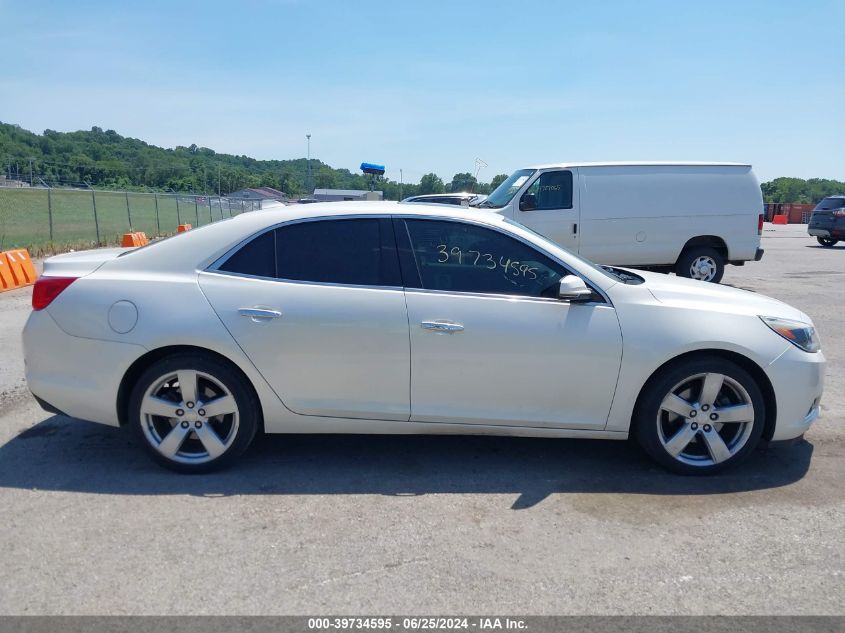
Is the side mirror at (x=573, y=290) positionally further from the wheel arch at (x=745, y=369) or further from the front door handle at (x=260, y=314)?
the front door handle at (x=260, y=314)

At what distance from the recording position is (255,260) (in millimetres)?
4246

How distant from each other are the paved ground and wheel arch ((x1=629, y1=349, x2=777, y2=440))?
351 millimetres

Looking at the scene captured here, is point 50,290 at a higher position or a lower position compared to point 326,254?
lower

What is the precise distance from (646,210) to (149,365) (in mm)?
9060

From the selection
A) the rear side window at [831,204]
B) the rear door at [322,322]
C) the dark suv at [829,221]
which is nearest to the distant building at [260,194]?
the dark suv at [829,221]

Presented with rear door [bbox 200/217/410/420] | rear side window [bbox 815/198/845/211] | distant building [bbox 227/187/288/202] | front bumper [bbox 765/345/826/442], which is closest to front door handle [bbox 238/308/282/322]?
rear door [bbox 200/217/410/420]

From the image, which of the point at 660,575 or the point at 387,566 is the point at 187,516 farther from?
the point at 660,575

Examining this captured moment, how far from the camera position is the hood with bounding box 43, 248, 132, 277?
4.26 m

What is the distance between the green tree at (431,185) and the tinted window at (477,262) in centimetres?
2019

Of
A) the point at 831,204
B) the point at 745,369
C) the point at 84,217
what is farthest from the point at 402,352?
the point at 84,217

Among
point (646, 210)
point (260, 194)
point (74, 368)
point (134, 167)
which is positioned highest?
point (134, 167)

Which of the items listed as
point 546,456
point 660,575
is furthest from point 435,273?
point 660,575

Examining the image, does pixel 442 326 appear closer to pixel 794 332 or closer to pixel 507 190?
pixel 794 332

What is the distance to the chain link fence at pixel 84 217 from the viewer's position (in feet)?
62.7
